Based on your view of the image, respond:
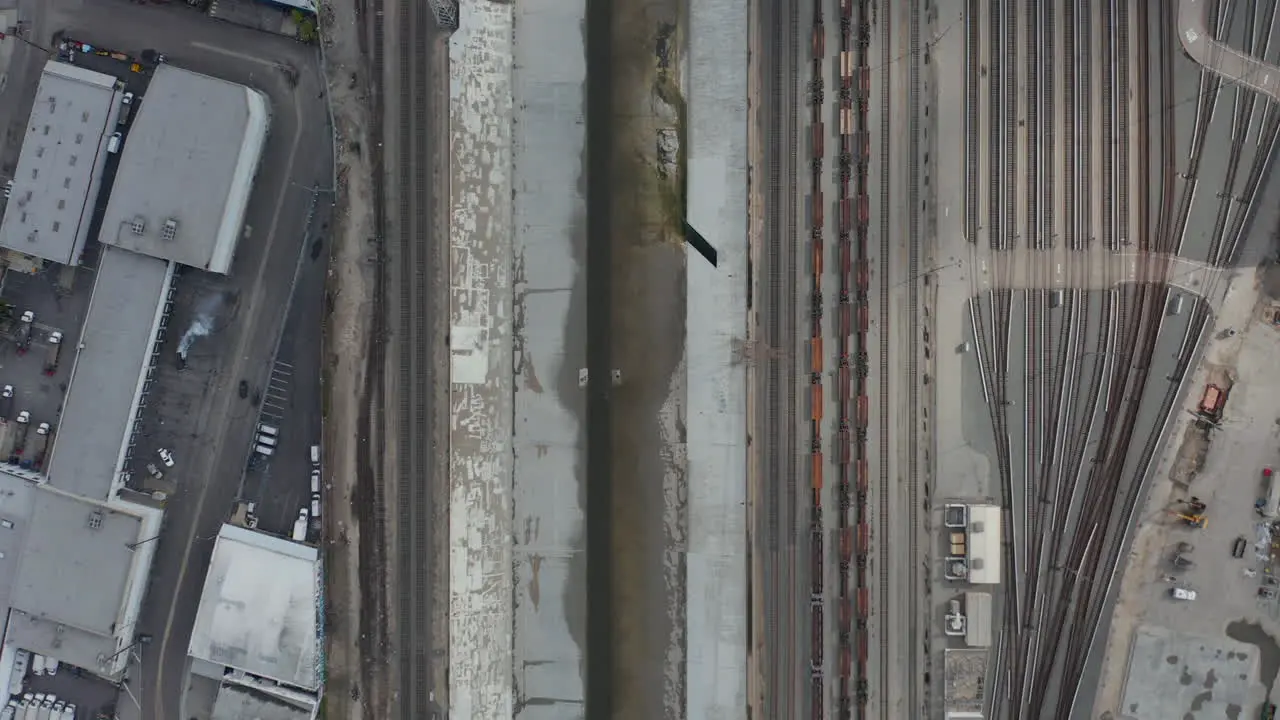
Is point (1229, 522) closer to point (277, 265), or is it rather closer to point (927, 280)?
point (927, 280)

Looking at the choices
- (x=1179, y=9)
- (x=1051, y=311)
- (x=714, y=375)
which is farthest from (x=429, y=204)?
(x=1179, y=9)

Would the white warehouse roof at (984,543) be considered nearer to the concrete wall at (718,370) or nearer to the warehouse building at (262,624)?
the concrete wall at (718,370)

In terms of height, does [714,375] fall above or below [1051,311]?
below

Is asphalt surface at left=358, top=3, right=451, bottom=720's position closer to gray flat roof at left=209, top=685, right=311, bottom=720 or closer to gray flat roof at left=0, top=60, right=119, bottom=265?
gray flat roof at left=209, top=685, right=311, bottom=720

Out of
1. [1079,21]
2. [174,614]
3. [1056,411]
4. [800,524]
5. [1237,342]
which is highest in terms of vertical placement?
[1079,21]

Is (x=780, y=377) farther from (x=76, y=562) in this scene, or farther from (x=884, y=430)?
(x=76, y=562)

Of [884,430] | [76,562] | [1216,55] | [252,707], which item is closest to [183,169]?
[76,562]
